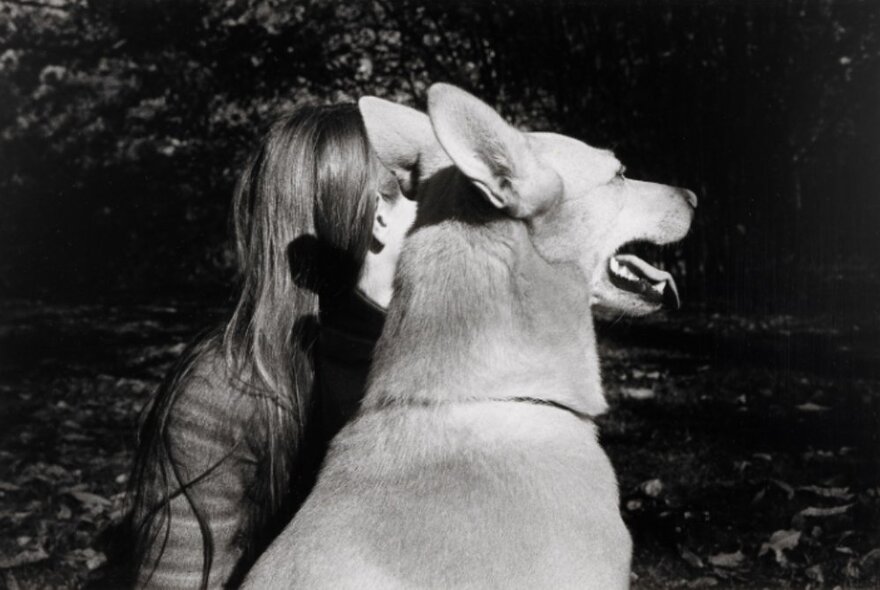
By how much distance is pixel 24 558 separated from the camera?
5.72 metres

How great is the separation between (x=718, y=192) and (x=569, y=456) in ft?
21.6

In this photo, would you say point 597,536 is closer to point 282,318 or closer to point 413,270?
point 413,270

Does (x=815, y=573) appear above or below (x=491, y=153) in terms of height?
below

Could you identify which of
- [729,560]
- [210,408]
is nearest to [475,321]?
[210,408]

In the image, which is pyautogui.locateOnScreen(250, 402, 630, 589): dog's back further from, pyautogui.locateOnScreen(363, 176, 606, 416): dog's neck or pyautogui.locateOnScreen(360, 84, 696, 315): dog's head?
pyautogui.locateOnScreen(360, 84, 696, 315): dog's head

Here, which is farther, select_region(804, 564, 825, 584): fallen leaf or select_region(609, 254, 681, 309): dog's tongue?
select_region(804, 564, 825, 584): fallen leaf

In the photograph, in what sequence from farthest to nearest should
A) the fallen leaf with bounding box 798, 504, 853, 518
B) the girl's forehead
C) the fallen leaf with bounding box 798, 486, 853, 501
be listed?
the fallen leaf with bounding box 798, 486, 853, 501 → the fallen leaf with bounding box 798, 504, 853, 518 → the girl's forehead

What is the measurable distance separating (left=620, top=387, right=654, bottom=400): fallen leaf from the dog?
454 centimetres

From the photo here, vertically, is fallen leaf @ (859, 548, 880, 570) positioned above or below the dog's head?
below

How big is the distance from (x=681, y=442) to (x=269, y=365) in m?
3.92

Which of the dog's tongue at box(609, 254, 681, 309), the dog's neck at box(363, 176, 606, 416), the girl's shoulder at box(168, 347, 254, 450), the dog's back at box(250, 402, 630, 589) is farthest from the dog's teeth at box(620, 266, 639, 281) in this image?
the girl's shoulder at box(168, 347, 254, 450)

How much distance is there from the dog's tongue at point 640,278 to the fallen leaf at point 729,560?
7.71 ft

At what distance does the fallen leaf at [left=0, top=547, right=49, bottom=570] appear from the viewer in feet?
18.5

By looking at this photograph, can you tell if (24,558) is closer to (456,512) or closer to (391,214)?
(391,214)
